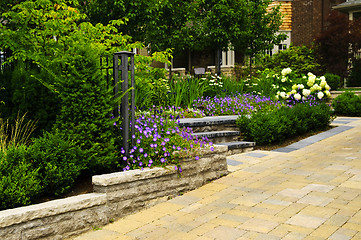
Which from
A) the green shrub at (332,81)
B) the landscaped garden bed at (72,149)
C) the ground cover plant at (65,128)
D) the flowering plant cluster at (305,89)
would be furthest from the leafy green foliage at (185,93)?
the green shrub at (332,81)

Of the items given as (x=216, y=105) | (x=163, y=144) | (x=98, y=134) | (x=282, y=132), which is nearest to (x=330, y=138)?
(x=282, y=132)

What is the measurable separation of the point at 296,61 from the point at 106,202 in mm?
18610

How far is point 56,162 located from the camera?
4387 millimetres

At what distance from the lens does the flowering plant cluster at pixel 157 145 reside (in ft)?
16.5

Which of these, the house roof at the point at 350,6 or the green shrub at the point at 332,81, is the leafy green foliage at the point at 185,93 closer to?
the green shrub at the point at 332,81

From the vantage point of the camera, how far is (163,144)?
513 cm

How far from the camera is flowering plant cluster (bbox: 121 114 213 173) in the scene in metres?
5.02

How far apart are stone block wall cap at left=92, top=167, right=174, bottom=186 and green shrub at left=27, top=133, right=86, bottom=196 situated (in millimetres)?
292

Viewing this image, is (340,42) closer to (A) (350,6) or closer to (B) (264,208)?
(A) (350,6)

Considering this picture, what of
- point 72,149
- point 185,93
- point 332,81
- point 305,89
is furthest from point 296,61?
point 72,149

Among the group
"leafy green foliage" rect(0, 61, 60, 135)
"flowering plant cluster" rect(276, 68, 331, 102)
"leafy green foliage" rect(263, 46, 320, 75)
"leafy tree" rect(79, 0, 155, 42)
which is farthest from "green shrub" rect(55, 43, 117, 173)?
"leafy green foliage" rect(263, 46, 320, 75)

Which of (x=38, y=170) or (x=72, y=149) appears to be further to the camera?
(x=72, y=149)

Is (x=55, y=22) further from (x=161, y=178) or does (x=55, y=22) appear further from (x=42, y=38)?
(x=161, y=178)

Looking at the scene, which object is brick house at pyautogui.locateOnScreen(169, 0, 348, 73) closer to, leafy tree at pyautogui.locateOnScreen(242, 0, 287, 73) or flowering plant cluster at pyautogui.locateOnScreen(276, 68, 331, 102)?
leafy tree at pyautogui.locateOnScreen(242, 0, 287, 73)
